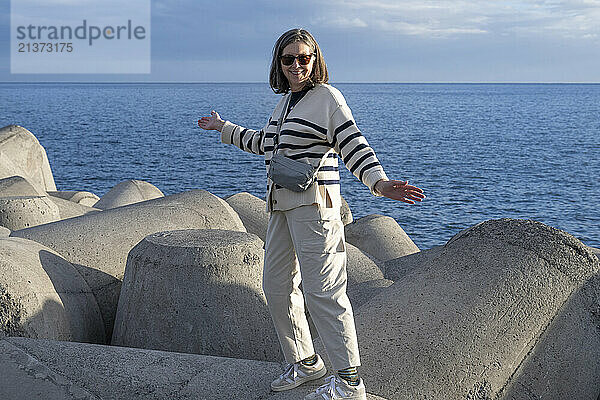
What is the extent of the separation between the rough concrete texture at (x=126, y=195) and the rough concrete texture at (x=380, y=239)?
350cm

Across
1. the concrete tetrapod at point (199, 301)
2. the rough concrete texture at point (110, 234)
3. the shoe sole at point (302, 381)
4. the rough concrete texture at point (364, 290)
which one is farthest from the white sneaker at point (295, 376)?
the rough concrete texture at point (110, 234)

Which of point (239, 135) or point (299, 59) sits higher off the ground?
point (299, 59)

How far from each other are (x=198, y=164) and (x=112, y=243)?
1077 inches

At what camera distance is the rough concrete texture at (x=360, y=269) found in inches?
288

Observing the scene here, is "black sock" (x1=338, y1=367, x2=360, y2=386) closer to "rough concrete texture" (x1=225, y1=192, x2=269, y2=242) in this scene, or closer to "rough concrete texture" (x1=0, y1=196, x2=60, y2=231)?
"rough concrete texture" (x1=0, y1=196, x2=60, y2=231)

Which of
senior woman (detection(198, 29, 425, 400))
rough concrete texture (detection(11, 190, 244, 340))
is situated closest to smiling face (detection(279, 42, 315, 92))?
senior woman (detection(198, 29, 425, 400))

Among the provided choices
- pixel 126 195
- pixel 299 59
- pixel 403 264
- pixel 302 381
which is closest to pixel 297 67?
pixel 299 59

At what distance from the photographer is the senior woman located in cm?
330

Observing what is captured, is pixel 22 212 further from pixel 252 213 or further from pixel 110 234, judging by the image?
pixel 252 213

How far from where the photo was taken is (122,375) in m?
3.89

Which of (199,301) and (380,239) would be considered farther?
(380,239)

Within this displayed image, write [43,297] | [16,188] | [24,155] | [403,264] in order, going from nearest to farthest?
[43,297] < [403,264] < [16,188] < [24,155]

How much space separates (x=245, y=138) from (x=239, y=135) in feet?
0.19

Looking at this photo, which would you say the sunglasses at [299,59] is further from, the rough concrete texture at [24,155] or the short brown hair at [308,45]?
the rough concrete texture at [24,155]
